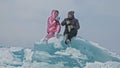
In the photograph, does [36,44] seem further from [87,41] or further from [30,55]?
[87,41]

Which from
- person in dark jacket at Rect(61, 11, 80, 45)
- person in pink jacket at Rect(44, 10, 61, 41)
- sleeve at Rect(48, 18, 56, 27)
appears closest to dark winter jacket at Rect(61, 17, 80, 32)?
person in dark jacket at Rect(61, 11, 80, 45)

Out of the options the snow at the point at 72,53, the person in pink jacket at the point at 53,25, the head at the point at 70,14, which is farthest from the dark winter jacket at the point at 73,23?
the snow at the point at 72,53

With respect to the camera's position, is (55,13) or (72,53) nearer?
(72,53)

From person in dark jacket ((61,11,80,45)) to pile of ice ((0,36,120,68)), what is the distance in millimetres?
186

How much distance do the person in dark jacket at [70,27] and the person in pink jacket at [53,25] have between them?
296mm

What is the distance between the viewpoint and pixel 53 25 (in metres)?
17.4

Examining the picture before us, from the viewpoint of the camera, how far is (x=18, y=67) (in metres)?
19.7

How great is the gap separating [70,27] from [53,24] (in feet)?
2.19

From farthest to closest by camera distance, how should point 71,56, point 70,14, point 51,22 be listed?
point 51,22 → point 70,14 → point 71,56

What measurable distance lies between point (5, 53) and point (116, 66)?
18.4ft

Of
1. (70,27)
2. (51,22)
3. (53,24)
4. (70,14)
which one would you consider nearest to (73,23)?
(70,27)

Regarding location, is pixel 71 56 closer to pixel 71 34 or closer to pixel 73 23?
pixel 71 34

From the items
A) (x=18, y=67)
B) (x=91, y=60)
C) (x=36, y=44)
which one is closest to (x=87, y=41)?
(x=91, y=60)

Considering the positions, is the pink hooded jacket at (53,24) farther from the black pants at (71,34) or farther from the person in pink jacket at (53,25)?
the black pants at (71,34)
